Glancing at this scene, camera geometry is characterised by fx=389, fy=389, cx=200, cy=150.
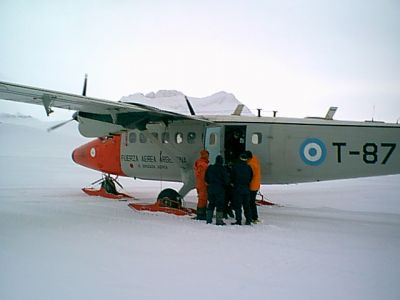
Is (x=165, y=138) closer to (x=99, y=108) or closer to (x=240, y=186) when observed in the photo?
(x=99, y=108)

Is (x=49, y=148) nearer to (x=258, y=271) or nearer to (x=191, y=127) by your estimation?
(x=191, y=127)

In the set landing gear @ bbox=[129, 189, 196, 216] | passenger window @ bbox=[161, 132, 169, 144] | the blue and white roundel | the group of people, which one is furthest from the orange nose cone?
the blue and white roundel

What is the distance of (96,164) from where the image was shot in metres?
13.6

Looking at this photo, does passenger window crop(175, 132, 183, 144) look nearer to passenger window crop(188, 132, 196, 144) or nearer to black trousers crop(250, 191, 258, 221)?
passenger window crop(188, 132, 196, 144)

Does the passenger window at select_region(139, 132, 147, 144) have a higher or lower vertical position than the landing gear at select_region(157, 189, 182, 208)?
higher

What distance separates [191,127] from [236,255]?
5.76 metres

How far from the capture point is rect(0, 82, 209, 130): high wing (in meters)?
8.19

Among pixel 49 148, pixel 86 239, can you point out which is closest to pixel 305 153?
pixel 86 239

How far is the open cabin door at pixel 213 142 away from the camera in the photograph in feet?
34.6

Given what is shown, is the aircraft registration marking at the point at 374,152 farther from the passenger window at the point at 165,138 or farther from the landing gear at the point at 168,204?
the passenger window at the point at 165,138

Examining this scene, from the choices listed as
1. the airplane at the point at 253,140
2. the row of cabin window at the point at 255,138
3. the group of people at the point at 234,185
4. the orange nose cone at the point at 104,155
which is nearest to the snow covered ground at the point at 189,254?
the group of people at the point at 234,185

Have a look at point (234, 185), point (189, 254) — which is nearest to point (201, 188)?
point (234, 185)

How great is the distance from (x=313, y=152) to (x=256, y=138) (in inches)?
60.2

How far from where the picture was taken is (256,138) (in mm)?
10539
